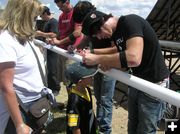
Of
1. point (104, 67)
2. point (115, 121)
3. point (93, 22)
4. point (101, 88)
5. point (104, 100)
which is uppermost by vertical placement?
point (93, 22)

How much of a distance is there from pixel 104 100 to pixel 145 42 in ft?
5.24

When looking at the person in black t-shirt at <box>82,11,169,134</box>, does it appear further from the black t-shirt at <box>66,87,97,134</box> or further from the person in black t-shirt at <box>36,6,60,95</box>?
the person in black t-shirt at <box>36,6,60,95</box>

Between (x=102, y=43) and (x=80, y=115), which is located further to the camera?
(x=102, y=43)

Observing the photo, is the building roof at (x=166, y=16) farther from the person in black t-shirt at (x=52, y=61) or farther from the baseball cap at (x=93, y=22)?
the baseball cap at (x=93, y=22)

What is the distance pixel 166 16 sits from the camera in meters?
8.02

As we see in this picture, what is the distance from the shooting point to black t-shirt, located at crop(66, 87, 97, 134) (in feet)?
10.7

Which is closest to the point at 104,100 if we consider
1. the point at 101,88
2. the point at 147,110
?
the point at 101,88

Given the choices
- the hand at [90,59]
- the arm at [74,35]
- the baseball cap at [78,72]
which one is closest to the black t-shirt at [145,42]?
the hand at [90,59]

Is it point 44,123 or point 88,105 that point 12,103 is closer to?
point 44,123

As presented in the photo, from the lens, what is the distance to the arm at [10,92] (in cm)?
A: 245

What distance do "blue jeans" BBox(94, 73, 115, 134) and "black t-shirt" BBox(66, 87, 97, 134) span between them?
758 millimetres

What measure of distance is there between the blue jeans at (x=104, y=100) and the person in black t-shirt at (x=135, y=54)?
1037 millimetres

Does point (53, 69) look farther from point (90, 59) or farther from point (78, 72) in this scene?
point (90, 59)

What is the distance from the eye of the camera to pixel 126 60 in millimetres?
2451
